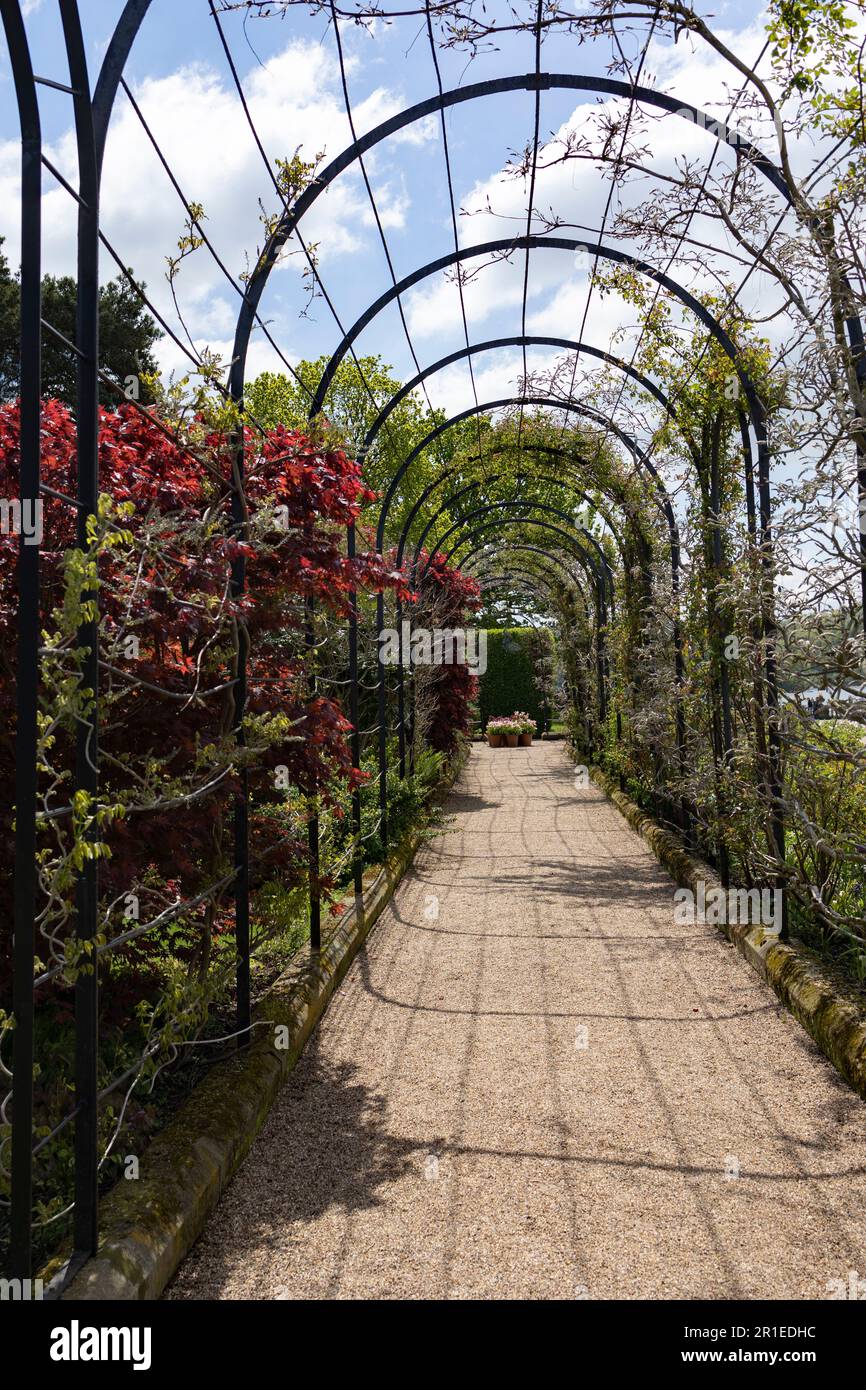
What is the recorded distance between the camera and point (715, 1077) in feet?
13.3

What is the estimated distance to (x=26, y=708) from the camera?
2152 millimetres

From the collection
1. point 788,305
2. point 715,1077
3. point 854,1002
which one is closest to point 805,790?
point 854,1002

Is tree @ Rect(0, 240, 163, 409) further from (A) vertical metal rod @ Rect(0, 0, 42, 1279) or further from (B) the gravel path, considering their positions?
(A) vertical metal rod @ Rect(0, 0, 42, 1279)

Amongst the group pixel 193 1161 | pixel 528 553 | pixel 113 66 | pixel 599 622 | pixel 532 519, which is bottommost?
pixel 193 1161

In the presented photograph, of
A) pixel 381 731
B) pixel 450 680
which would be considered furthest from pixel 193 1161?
pixel 450 680

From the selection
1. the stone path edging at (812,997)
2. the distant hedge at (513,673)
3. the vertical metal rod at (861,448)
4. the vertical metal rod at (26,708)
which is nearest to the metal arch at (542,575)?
the distant hedge at (513,673)

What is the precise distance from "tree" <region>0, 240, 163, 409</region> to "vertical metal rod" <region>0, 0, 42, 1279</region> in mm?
14167

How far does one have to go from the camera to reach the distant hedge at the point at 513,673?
25422 mm

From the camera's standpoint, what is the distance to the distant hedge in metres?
25.4

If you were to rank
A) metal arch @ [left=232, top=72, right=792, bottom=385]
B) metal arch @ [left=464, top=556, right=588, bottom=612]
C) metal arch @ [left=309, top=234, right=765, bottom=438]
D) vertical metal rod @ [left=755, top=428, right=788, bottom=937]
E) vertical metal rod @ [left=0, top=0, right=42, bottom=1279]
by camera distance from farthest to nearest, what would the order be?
metal arch @ [left=464, top=556, right=588, bottom=612] < metal arch @ [left=309, top=234, right=765, bottom=438] < vertical metal rod @ [left=755, top=428, right=788, bottom=937] < metal arch @ [left=232, top=72, right=792, bottom=385] < vertical metal rod @ [left=0, top=0, right=42, bottom=1279]

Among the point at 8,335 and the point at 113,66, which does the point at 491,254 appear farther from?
the point at 8,335

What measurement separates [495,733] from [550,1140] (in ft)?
60.6

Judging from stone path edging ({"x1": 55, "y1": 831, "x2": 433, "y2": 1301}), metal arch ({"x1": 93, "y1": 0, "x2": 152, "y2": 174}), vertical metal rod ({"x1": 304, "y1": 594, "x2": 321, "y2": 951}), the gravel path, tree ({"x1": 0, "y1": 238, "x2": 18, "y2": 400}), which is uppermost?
tree ({"x1": 0, "y1": 238, "x2": 18, "y2": 400})

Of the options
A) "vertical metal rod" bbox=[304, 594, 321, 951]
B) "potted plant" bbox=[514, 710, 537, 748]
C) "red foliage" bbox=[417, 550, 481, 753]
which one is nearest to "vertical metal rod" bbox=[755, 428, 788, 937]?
"vertical metal rod" bbox=[304, 594, 321, 951]
